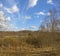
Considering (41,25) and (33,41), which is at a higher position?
(41,25)

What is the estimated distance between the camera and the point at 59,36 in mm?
27734

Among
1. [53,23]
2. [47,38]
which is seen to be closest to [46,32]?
[47,38]

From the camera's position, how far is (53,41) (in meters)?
27.1

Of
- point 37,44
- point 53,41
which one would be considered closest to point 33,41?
point 37,44

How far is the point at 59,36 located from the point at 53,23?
2.72 metres

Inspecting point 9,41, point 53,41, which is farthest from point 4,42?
point 53,41

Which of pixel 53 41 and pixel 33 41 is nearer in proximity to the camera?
pixel 53 41

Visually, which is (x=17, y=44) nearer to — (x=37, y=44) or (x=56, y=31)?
(x=37, y=44)

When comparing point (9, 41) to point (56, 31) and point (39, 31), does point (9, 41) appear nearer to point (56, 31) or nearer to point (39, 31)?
point (39, 31)

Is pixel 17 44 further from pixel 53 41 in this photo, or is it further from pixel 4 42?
pixel 53 41

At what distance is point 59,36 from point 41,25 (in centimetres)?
324

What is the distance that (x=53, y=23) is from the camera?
1022 inches

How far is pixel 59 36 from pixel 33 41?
3.97 meters

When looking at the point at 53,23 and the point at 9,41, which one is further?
the point at 9,41
